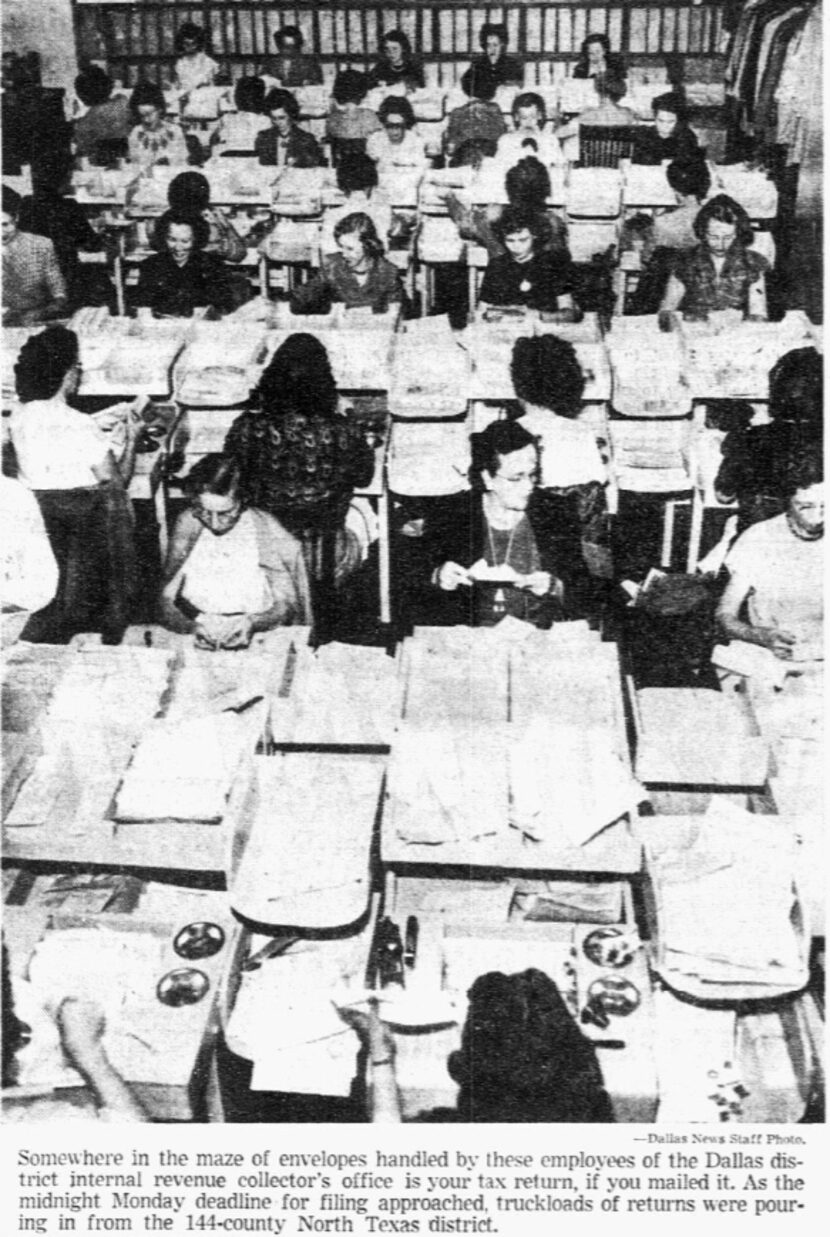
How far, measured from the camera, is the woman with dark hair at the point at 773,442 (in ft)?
12.6

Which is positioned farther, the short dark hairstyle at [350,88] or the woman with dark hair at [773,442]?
the short dark hairstyle at [350,88]

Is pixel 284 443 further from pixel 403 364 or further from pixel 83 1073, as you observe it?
pixel 83 1073

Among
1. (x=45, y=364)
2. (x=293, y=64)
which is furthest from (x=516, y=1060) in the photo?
(x=293, y=64)

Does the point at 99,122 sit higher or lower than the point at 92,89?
lower

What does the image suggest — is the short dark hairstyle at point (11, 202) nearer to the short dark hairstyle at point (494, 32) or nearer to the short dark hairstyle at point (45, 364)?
the short dark hairstyle at point (45, 364)

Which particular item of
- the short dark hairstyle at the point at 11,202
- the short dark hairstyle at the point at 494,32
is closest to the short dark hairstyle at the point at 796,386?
the short dark hairstyle at the point at 11,202

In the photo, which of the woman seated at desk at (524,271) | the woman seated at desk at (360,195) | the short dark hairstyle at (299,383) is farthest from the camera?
the woman seated at desk at (360,195)

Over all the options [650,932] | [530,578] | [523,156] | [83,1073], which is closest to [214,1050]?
[83,1073]

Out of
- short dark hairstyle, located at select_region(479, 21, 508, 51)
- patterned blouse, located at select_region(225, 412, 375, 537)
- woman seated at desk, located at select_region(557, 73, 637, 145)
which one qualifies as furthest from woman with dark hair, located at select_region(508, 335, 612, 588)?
short dark hairstyle, located at select_region(479, 21, 508, 51)

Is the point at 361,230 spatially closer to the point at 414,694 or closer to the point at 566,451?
the point at 566,451

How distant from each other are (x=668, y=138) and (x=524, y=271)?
2055mm

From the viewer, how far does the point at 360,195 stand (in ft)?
19.3

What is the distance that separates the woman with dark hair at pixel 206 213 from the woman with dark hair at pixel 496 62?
2667 millimetres
